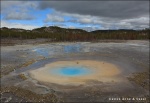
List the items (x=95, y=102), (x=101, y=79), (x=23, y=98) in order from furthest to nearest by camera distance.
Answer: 1. (x=101, y=79)
2. (x=23, y=98)
3. (x=95, y=102)

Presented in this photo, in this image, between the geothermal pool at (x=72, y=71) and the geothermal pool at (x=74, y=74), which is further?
the geothermal pool at (x=72, y=71)

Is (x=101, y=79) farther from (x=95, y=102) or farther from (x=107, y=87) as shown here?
(x=95, y=102)

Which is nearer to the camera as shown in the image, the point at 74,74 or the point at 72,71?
the point at 74,74

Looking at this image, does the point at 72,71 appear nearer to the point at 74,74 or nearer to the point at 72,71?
the point at 72,71

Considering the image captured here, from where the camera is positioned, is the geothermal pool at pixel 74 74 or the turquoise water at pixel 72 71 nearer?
the geothermal pool at pixel 74 74

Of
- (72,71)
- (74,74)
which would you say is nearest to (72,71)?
(72,71)

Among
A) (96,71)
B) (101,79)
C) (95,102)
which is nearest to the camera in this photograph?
(95,102)

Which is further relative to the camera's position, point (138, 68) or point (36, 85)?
point (138, 68)

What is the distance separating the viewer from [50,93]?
40.7 feet

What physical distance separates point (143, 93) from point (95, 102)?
131 inches

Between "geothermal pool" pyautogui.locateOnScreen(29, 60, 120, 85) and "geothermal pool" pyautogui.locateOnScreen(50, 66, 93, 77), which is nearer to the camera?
"geothermal pool" pyautogui.locateOnScreen(29, 60, 120, 85)

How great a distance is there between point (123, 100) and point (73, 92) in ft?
10.2

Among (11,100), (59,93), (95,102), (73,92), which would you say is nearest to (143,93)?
(95,102)

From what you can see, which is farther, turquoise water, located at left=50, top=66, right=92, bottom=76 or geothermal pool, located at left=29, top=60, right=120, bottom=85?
turquoise water, located at left=50, top=66, right=92, bottom=76
